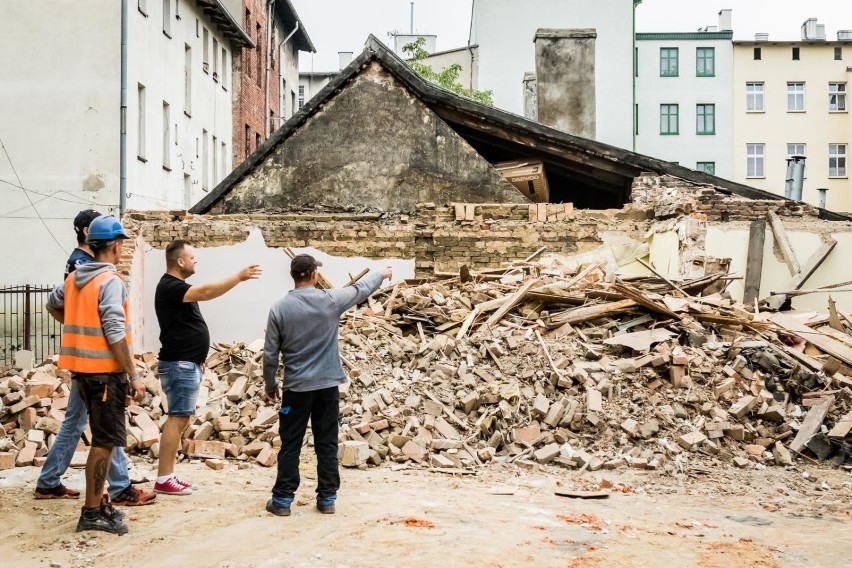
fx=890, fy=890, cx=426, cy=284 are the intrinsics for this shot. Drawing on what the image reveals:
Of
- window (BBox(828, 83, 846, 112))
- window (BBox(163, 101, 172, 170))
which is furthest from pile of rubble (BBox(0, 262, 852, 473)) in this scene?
window (BBox(828, 83, 846, 112))

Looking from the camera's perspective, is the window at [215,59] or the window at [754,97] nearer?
the window at [215,59]

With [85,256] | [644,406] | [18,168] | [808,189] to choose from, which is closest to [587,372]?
[644,406]

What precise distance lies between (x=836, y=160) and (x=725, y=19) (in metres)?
9.85

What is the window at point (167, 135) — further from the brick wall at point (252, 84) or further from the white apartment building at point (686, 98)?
the white apartment building at point (686, 98)

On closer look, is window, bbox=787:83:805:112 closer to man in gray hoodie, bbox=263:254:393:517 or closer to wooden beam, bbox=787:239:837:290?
wooden beam, bbox=787:239:837:290

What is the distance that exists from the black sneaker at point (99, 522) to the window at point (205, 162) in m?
25.2

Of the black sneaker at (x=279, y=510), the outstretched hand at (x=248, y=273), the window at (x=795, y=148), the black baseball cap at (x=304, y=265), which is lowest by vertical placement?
the black sneaker at (x=279, y=510)

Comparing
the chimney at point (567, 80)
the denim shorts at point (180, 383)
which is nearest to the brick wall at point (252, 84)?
the chimney at point (567, 80)

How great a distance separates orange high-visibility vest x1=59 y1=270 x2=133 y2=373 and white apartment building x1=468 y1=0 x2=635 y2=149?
107ft

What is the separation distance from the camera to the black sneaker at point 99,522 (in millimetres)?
5285

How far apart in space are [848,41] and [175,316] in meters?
47.5

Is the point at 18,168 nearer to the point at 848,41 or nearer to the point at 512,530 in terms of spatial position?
the point at 512,530

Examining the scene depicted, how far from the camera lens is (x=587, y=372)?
9.40m

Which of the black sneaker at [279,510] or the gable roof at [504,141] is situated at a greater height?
the gable roof at [504,141]
